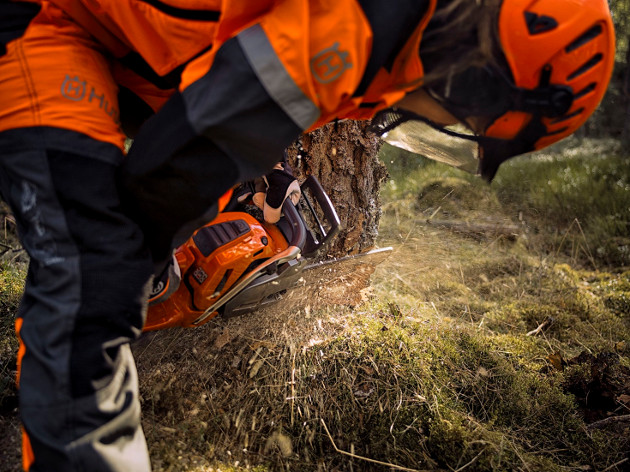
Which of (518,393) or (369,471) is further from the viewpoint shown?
(518,393)

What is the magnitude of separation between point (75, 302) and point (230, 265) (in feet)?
2.83

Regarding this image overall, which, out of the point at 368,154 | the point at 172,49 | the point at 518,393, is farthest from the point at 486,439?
the point at 172,49

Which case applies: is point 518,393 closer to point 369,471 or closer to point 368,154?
point 369,471

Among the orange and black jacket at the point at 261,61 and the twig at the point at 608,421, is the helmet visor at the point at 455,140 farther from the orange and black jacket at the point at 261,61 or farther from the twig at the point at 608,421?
the twig at the point at 608,421

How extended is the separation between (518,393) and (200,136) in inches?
71.5

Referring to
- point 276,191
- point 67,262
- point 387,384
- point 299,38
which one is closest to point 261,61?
point 299,38

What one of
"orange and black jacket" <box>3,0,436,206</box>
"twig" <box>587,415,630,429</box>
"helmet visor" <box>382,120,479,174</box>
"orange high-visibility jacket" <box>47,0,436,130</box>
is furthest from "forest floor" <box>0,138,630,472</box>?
"orange high-visibility jacket" <box>47,0,436,130</box>

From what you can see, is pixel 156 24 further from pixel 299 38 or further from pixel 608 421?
pixel 608 421

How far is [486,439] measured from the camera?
1815mm

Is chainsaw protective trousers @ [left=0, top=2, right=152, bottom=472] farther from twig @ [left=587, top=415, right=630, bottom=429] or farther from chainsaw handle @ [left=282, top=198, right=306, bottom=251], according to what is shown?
twig @ [left=587, top=415, right=630, bottom=429]

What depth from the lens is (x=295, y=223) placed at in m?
2.04

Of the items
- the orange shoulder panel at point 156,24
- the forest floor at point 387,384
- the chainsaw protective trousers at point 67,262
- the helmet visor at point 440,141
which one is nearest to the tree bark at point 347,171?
the forest floor at point 387,384

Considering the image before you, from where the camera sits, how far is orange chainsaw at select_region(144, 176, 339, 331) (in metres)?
1.89

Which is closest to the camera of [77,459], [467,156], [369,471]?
[77,459]
